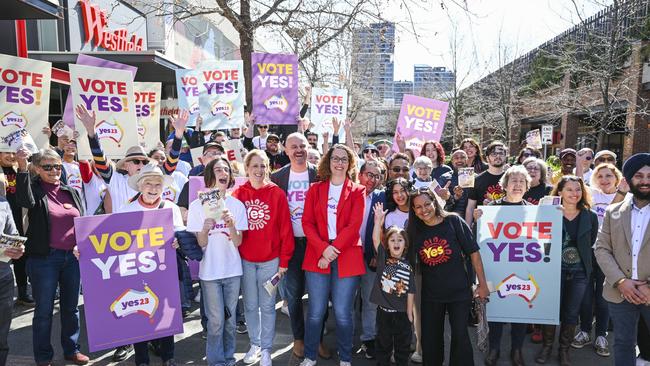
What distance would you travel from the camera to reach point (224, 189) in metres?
4.07

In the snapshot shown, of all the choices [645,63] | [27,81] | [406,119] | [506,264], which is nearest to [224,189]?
[506,264]

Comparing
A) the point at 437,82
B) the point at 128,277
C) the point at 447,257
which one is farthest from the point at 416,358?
the point at 437,82

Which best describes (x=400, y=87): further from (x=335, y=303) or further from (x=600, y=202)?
(x=335, y=303)

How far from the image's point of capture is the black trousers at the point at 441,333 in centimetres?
383

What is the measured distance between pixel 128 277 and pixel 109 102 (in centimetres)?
276

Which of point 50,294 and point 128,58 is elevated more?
point 128,58

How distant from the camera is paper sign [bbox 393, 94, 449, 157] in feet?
26.3

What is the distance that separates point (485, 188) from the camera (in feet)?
17.0

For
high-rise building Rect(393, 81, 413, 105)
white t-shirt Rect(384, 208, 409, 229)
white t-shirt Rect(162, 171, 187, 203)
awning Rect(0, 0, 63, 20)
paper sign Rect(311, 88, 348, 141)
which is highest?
high-rise building Rect(393, 81, 413, 105)

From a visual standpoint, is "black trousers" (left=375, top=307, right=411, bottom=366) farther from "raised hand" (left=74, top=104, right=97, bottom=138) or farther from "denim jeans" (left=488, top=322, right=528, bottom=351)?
"raised hand" (left=74, top=104, right=97, bottom=138)

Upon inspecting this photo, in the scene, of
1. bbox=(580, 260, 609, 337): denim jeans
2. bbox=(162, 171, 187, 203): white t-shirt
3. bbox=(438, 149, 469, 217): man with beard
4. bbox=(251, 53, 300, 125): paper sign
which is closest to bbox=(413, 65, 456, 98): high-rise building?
bbox=(251, 53, 300, 125): paper sign

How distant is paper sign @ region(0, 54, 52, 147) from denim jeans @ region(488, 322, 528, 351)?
5640 mm

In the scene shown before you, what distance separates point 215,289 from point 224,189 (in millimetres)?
898

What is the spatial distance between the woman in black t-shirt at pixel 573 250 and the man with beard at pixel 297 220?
2.40 metres
